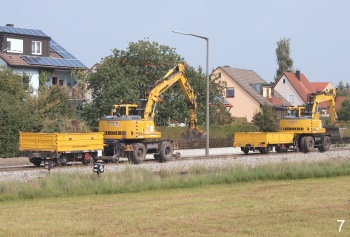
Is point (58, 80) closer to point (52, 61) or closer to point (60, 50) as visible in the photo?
point (52, 61)

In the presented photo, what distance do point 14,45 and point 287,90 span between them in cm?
5533

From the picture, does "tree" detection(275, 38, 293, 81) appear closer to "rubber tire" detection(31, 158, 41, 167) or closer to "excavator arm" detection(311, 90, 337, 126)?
"excavator arm" detection(311, 90, 337, 126)

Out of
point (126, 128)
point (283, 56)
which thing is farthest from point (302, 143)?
point (283, 56)

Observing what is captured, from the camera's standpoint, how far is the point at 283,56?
139 m

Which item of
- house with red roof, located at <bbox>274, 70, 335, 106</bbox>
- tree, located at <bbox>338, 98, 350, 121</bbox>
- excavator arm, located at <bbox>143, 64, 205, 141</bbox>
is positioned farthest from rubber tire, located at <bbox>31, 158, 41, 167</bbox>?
house with red roof, located at <bbox>274, 70, 335, 106</bbox>

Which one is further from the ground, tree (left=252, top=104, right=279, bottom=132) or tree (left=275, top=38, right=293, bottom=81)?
tree (left=275, top=38, right=293, bottom=81)

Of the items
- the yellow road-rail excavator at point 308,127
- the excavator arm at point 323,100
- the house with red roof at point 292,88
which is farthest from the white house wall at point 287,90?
the yellow road-rail excavator at point 308,127

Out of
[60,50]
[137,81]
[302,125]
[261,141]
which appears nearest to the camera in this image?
[261,141]

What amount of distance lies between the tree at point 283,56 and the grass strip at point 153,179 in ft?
367

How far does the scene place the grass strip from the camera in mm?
19984

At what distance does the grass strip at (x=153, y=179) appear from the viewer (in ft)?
65.6

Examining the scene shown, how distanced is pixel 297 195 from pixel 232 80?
77.0m

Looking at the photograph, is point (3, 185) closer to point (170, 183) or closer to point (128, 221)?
point (170, 183)

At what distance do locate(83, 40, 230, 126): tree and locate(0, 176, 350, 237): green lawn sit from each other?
3239 centimetres
